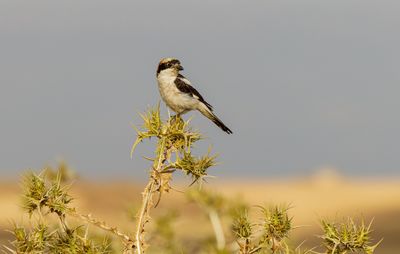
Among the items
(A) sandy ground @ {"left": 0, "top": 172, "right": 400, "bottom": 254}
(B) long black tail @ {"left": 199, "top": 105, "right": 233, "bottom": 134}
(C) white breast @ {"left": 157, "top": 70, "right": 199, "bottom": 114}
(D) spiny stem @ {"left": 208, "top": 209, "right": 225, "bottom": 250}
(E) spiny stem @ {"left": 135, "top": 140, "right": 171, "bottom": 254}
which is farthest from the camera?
(A) sandy ground @ {"left": 0, "top": 172, "right": 400, "bottom": 254}

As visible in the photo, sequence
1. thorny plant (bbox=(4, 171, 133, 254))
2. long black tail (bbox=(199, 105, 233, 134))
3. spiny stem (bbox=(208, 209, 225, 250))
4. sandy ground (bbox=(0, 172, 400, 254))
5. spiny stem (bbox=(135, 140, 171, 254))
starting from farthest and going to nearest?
sandy ground (bbox=(0, 172, 400, 254)) → long black tail (bbox=(199, 105, 233, 134)) → spiny stem (bbox=(208, 209, 225, 250)) → thorny plant (bbox=(4, 171, 133, 254)) → spiny stem (bbox=(135, 140, 171, 254))

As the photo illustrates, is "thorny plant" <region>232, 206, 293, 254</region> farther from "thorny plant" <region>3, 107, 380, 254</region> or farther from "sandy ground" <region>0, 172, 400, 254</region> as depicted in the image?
"sandy ground" <region>0, 172, 400, 254</region>

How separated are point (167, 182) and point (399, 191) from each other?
46871 millimetres

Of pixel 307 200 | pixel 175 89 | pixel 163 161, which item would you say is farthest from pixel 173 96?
pixel 307 200

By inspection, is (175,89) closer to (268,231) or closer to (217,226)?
(217,226)

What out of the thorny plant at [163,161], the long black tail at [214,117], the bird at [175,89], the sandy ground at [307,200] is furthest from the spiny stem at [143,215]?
the sandy ground at [307,200]

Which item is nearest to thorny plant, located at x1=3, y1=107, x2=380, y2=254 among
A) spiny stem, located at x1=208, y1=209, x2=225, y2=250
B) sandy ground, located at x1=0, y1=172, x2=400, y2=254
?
spiny stem, located at x1=208, y1=209, x2=225, y2=250

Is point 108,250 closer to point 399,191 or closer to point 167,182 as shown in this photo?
point 167,182

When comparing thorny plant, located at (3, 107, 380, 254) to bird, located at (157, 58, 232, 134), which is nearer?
thorny plant, located at (3, 107, 380, 254)

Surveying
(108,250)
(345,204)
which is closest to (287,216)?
(108,250)

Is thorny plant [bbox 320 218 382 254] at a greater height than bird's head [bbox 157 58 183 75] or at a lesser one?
lesser

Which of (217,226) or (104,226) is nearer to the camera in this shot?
(104,226)

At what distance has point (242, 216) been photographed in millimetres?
5332

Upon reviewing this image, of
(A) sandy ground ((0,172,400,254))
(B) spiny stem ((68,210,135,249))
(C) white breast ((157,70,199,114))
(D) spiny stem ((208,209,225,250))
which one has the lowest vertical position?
(B) spiny stem ((68,210,135,249))
